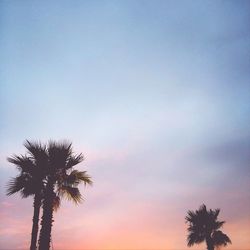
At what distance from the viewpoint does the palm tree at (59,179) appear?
1772 centimetres

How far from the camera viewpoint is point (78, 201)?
1911 centimetres

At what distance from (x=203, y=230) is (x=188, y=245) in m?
2.11

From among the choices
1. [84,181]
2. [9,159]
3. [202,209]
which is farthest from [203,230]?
[9,159]

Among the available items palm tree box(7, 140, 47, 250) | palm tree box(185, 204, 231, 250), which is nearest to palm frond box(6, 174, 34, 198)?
palm tree box(7, 140, 47, 250)

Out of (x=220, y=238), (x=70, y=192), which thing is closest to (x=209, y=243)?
(x=220, y=238)

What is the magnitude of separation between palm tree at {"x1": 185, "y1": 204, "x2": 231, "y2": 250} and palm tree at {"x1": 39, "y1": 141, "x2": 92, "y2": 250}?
618 inches

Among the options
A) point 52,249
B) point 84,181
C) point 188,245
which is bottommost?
point 52,249

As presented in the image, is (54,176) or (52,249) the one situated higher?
(54,176)

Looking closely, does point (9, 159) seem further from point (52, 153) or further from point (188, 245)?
point (188, 245)

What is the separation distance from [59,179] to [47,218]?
101 inches

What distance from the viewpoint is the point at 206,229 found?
3052 cm

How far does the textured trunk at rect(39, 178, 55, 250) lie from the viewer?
656 inches

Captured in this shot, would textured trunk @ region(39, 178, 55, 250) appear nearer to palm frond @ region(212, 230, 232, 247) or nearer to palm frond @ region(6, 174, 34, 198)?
palm frond @ region(6, 174, 34, 198)

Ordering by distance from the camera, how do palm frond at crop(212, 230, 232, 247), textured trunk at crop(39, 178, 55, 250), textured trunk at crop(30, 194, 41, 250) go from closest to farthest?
textured trunk at crop(39, 178, 55, 250) → textured trunk at crop(30, 194, 41, 250) → palm frond at crop(212, 230, 232, 247)
